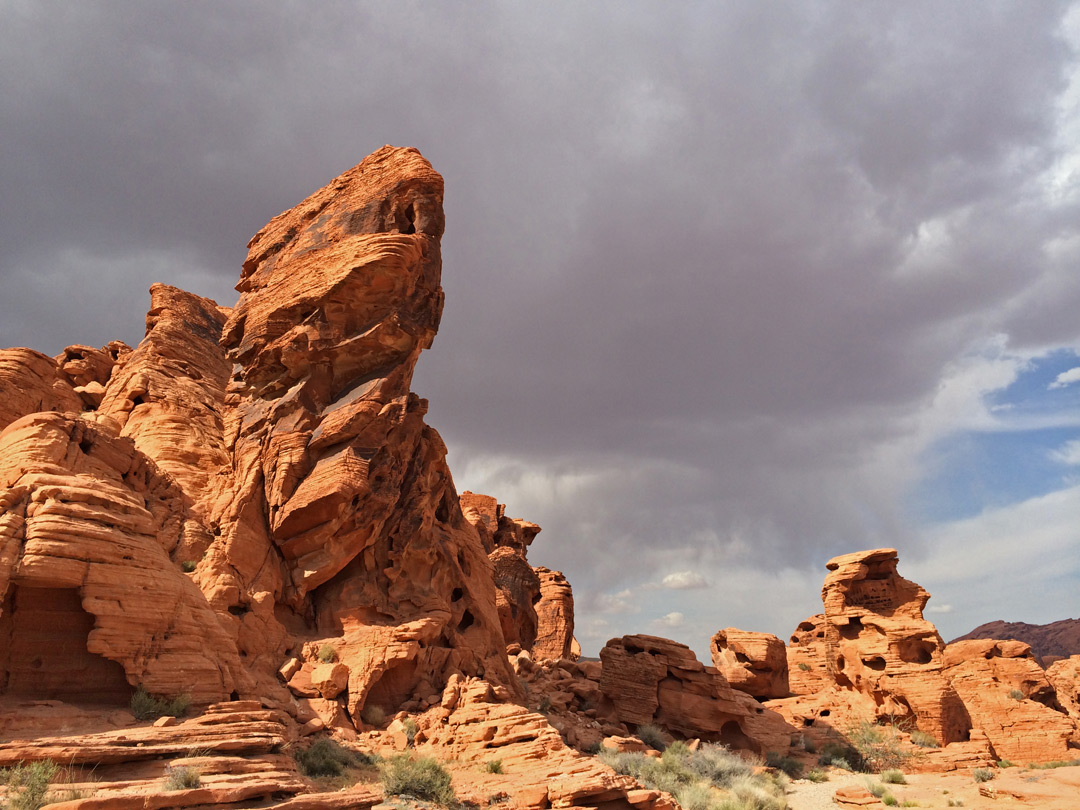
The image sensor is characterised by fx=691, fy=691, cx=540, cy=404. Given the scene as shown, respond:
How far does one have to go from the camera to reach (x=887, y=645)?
1244 inches

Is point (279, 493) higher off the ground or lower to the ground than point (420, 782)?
higher

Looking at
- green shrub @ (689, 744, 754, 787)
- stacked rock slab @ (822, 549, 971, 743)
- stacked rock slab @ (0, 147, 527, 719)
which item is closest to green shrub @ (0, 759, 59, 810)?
stacked rock slab @ (0, 147, 527, 719)

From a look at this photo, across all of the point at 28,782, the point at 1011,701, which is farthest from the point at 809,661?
the point at 28,782

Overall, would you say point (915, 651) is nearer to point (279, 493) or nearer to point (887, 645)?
point (887, 645)

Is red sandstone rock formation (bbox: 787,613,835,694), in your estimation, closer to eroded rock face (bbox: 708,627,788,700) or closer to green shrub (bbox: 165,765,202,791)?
eroded rock face (bbox: 708,627,788,700)

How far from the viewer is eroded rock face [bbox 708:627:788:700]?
108 feet

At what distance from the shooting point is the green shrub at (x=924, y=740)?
1085 inches

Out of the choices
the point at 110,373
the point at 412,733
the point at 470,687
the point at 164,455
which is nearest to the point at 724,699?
the point at 470,687

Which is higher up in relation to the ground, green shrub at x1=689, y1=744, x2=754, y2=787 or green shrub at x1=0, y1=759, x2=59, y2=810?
green shrub at x1=0, y1=759, x2=59, y2=810

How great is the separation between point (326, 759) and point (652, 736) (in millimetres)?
13399

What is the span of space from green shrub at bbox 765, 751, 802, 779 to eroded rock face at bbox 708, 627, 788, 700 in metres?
7.15

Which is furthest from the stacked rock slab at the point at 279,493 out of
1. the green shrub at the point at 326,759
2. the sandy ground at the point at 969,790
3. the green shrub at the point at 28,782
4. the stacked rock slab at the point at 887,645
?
the stacked rock slab at the point at 887,645

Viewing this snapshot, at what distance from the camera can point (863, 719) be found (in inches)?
1182

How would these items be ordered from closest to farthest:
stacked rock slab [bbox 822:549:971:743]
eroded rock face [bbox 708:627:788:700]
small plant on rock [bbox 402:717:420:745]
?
small plant on rock [bbox 402:717:420:745], stacked rock slab [bbox 822:549:971:743], eroded rock face [bbox 708:627:788:700]
